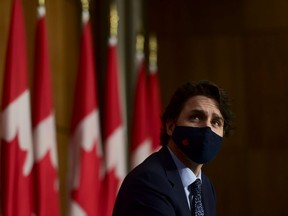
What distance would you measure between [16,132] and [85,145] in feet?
3.12

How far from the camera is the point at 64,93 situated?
5.78 metres

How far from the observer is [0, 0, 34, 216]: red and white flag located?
12.9 ft

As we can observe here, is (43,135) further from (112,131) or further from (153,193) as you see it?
(153,193)

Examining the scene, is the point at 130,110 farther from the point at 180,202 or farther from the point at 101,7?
the point at 180,202

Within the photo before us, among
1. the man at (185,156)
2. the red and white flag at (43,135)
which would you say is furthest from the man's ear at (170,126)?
the red and white flag at (43,135)

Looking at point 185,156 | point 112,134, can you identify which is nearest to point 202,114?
point 185,156

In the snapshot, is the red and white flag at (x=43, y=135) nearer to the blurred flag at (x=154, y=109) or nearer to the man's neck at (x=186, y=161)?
the man's neck at (x=186, y=161)

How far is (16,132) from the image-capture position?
13.1 feet

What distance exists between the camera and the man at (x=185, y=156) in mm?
2625

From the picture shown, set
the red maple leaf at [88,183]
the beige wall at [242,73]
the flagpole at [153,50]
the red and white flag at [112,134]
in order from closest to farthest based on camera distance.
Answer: the red maple leaf at [88,183] → the red and white flag at [112,134] → the flagpole at [153,50] → the beige wall at [242,73]

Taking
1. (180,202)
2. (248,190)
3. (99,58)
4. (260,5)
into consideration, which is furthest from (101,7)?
(180,202)

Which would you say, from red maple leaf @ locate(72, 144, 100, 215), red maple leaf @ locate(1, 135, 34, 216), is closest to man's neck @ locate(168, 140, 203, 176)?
red maple leaf @ locate(1, 135, 34, 216)

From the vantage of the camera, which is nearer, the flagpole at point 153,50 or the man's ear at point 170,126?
the man's ear at point 170,126

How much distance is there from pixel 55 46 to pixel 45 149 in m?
1.51
